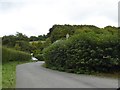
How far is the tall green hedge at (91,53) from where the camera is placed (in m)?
22.3

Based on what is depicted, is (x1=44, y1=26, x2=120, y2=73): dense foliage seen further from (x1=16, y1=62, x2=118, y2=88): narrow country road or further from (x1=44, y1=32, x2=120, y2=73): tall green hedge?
(x1=16, y1=62, x2=118, y2=88): narrow country road

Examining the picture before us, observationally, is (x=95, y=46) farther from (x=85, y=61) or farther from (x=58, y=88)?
(x=58, y=88)

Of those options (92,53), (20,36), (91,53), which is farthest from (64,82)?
(20,36)

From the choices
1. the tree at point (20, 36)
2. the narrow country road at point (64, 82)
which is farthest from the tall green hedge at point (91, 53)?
the tree at point (20, 36)

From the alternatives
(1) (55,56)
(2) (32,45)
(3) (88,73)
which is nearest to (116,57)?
(3) (88,73)

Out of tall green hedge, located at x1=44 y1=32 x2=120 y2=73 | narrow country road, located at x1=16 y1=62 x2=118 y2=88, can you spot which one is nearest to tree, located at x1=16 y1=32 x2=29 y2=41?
tall green hedge, located at x1=44 y1=32 x2=120 y2=73

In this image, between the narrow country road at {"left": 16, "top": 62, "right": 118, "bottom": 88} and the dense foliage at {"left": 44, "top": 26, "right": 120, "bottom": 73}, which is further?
the dense foliage at {"left": 44, "top": 26, "right": 120, "bottom": 73}

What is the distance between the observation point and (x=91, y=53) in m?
23.1

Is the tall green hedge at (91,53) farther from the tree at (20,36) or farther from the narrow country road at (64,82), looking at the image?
the tree at (20,36)

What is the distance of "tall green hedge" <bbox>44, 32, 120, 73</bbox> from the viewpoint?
73.2ft

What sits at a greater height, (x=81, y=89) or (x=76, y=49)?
(x=76, y=49)

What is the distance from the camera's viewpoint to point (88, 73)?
23.2 m

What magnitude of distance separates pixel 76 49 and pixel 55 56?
526 cm

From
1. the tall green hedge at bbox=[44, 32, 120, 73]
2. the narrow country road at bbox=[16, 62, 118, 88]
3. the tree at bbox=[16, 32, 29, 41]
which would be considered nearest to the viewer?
the narrow country road at bbox=[16, 62, 118, 88]
